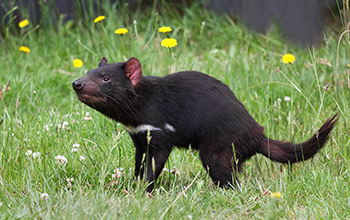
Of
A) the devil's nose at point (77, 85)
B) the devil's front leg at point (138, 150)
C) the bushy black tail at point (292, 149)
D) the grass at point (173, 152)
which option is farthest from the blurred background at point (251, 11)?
the devil's nose at point (77, 85)

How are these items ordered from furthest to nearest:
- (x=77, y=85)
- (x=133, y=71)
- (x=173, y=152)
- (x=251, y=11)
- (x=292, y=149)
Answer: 1. (x=251, y=11)
2. (x=173, y=152)
3. (x=292, y=149)
4. (x=133, y=71)
5. (x=77, y=85)

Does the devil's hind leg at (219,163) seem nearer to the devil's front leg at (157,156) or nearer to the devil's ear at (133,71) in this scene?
the devil's front leg at (157,156)

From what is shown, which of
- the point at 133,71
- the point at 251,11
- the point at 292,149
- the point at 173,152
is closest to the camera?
the point at 133,71

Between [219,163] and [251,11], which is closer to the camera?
[219,163]

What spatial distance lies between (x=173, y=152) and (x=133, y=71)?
0.93 metres

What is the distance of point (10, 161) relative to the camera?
308 cm

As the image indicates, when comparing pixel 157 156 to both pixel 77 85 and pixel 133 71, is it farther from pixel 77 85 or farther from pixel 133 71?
pixel 77 85

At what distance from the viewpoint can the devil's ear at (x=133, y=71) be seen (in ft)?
9.17

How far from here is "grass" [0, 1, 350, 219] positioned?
2543mm

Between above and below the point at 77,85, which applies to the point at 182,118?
below

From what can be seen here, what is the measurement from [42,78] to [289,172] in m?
2.87

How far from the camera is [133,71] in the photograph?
2.81m

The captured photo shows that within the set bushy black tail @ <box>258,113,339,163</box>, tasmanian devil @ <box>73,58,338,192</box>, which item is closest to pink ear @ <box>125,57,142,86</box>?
tasmanian devil @ <box>73,58,338,192</box>

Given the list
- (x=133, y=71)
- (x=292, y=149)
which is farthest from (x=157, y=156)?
(x=292, y=149)
